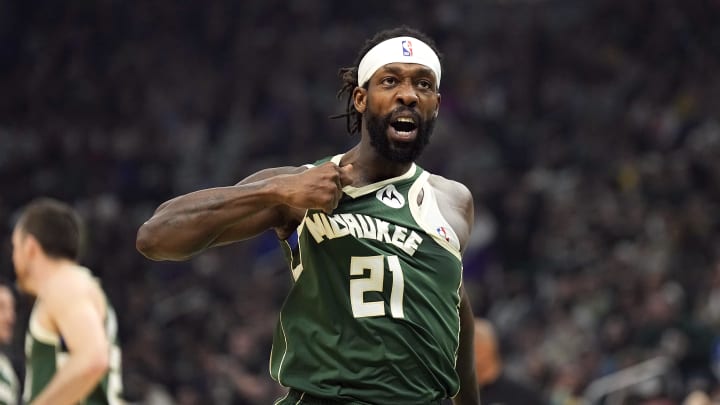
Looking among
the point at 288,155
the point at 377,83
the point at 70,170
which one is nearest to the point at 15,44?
the point at 70,170

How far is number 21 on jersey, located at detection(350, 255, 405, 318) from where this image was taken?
4.57 m

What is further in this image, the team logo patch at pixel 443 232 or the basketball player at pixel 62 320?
the basketball player at pixel 62 320

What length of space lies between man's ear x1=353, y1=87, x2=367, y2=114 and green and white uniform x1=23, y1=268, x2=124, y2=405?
6.47 feet

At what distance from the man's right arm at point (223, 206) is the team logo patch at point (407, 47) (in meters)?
0.57

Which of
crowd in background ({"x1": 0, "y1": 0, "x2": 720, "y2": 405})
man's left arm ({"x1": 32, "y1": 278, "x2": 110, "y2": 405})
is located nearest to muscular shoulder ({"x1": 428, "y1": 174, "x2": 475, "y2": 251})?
man's left arm ({"x1": 32, "y1": 278, "x2": 110, "y2": 405})

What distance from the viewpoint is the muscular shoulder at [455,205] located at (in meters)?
4.96

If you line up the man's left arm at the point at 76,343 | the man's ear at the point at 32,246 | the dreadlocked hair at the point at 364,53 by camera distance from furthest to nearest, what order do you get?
1. the man's ear at the point at 32,246
2. the man's left arm at the point at 76,343
3. the dreadlocked hair at the point at 364,53

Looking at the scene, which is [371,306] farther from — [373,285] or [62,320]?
[62,320]

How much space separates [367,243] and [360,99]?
0.60 meters

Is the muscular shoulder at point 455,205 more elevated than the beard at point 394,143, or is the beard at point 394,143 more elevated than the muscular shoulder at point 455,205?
the beard at point 394,143

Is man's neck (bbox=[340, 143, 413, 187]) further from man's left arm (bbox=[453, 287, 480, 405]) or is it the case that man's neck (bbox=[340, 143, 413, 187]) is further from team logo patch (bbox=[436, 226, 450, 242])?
man's left arm (bbox=[453, 287, 480, 405])

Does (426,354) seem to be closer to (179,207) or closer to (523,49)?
(179,207)

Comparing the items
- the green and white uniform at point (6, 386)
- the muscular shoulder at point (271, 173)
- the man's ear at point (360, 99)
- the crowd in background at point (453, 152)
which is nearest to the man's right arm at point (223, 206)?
the muscular shoulder at point (271, 173)

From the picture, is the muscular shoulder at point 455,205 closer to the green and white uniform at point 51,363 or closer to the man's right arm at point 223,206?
the man's right arm at point 223,206
